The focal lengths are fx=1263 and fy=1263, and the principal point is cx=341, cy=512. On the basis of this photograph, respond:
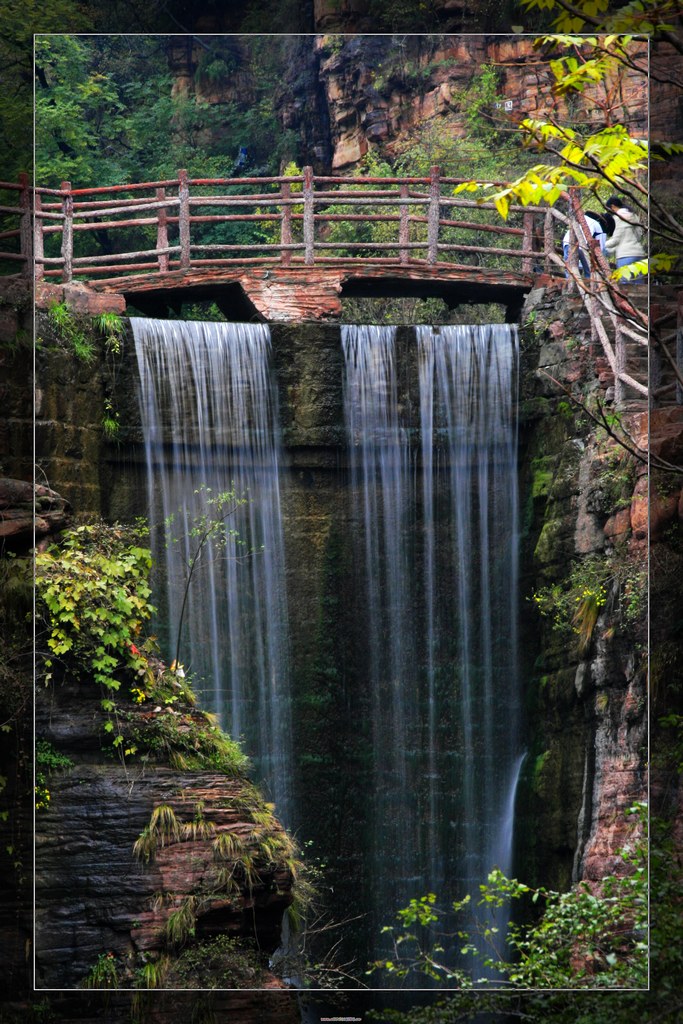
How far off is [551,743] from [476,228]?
2477mm

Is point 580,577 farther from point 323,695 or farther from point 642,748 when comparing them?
point 323,695

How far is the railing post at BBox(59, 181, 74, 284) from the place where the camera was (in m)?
5.93

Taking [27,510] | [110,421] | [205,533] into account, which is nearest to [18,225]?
[110,421]

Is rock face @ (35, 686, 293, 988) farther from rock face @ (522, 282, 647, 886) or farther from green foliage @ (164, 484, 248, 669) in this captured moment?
rock face @ (522, 282, 647, 886)

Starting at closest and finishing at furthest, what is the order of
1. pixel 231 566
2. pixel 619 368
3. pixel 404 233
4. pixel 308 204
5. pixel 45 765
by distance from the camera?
pixel 45 765 → pixel 231 566 → pixel 619 368 → pixel 308 204 → pixel 404 233

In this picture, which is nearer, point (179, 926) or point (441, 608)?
point (179, 926)

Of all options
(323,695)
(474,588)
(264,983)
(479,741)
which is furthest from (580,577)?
(264,983)

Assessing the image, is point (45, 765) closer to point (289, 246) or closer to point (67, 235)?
point (67, 235)

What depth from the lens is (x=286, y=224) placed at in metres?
6.10

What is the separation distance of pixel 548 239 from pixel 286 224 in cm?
126

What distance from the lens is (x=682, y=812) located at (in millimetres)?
5676

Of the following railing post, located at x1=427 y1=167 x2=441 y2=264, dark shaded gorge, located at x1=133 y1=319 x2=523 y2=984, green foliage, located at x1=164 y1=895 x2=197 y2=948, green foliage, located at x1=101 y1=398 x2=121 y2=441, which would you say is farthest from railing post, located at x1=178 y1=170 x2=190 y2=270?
green foliage, located at x1=164 y1=895 x2=197 y2=948

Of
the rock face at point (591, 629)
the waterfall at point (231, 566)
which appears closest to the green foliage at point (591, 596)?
the rock face at point (591, 629)

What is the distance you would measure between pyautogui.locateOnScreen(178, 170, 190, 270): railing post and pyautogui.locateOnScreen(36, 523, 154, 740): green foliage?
4.48 feet
